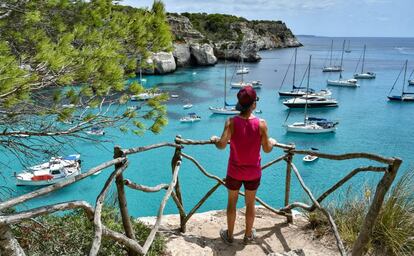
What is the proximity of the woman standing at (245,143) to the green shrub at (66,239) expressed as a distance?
115 cm

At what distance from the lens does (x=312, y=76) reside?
6450 centimetres

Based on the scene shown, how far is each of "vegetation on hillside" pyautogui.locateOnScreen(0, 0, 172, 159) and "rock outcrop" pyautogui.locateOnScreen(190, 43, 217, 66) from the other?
62.8 meters

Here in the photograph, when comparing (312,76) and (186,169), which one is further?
(312,76)

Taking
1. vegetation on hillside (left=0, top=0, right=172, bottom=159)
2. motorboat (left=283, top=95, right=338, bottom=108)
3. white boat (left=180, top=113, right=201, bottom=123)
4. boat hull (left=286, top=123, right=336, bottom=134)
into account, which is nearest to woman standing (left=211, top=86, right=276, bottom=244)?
vegetation on hillside (left=0, top=0, right=172, bottom=159)

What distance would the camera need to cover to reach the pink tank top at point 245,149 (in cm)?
379

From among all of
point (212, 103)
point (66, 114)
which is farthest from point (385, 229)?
point (212, 103)

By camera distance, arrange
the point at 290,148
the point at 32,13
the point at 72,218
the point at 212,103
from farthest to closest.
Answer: the point at 212,103
the point at 290,148
the point at 72,218
the point at 32,13

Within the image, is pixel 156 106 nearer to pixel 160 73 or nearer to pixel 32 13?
pixel 32 13

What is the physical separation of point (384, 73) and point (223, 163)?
58194 millimetres

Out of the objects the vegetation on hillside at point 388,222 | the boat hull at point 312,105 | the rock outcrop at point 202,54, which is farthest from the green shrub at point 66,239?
the rock outcrop at point 202,54

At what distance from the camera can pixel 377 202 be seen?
3.18 metres

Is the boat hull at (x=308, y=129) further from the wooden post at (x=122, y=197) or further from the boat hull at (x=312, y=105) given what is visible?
the wooden post at (x=122, y=197)

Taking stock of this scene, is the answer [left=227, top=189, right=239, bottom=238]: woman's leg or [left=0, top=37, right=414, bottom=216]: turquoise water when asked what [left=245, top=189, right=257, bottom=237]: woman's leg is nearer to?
[left=227, top=189, right=239, bottom=238]: woman's leg

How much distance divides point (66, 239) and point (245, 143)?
7.17 ft
